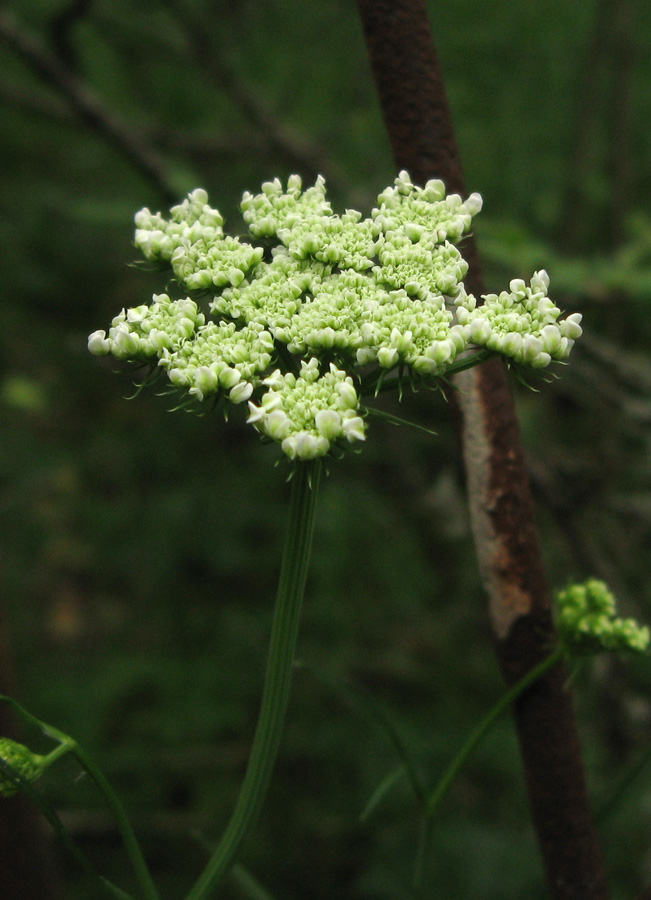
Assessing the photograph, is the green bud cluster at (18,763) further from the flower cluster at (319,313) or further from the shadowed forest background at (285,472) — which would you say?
the shadowed forest background at (285,472)

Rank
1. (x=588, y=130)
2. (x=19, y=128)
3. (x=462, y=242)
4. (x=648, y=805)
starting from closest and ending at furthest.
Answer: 1. (x=462, y=242)
2. (x=648, y=805)
3. (x=19, y=128)
4. (x=588, y=130)

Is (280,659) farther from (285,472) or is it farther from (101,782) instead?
(285,472)

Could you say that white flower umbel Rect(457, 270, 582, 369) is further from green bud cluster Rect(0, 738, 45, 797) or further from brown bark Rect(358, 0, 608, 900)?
green bud cluster Rect(0, 738, 45, 797)

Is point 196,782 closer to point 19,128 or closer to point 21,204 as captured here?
point 21,204

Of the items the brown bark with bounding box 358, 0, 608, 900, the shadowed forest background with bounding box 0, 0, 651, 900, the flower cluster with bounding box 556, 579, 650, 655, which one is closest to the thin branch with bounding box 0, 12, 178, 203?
the shadowed forest background with bounding box 0, 0, 651, 900

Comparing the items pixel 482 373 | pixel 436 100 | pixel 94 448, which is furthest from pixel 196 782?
pixel 436 100

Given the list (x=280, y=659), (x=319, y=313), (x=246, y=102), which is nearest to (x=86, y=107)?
(x=246, y=102)
